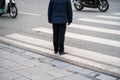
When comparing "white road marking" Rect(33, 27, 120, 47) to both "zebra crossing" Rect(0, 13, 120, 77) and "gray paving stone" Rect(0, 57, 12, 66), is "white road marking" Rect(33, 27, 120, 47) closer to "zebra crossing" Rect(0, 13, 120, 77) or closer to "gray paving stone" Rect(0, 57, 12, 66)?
"zebra crossing" Rect(0, 13, 120, 77)

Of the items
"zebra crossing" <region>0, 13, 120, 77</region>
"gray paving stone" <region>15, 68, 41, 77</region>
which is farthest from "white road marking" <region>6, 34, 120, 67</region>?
"gray paving stone" <region>15, 68, 41, 77</region>

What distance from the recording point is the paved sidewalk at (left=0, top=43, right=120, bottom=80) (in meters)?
6.42

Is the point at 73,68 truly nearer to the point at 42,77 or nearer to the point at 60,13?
the point at 42,77

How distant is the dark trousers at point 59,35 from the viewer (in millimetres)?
7797

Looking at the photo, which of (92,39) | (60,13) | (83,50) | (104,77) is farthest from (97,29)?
(104,77)

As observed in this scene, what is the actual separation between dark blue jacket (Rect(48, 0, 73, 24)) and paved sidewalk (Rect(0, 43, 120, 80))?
0.98m

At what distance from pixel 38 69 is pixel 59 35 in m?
1.29

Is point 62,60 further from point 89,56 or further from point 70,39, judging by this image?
point 70,39

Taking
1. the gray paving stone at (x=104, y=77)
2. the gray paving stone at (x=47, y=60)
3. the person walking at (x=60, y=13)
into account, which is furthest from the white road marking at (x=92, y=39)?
the gray paving stone at (x=104, y=77)

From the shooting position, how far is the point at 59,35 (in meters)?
7.84

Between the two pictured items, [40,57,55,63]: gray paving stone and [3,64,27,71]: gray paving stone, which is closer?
[3,64,27,71]: gray paving stone

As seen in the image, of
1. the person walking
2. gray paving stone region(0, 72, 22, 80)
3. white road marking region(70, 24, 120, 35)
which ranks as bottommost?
gray paving stone region(0, 72, 22, 80)

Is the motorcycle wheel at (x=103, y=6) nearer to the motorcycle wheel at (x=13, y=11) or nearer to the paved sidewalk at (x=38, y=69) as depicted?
the motorcycle wheel at (x=13, y=11)

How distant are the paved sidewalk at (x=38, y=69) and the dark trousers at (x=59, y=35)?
0.42 meters
